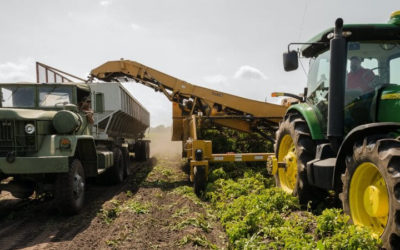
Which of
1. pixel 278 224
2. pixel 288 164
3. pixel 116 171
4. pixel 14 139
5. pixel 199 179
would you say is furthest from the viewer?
pixel 116 171

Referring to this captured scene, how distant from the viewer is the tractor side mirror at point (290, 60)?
4.60 meters

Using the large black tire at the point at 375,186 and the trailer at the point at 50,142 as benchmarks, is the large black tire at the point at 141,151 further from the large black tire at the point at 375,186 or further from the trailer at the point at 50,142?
the large black tire at the point at 375,186

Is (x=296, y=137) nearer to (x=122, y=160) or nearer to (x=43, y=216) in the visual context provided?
(x=43, y=216)

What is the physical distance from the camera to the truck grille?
570 cm

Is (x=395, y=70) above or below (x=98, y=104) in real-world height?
above

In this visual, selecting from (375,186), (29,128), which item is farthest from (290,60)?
(29,128)

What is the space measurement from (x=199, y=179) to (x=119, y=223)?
228 centimetres

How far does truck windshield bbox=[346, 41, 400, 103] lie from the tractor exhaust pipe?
1.06 ft

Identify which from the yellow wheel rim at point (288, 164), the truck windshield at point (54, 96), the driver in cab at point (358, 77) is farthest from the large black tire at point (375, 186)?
the truck windshield at point (54, 96)

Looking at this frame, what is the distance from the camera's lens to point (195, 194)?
23.5 feet

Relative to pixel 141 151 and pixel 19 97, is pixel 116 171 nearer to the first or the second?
pixel 19 97

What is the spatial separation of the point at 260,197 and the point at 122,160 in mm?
6056

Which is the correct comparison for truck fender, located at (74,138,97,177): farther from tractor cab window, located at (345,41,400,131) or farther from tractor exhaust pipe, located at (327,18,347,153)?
tractor cab window, located at (345,41,400,131)

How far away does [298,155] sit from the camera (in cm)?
484
